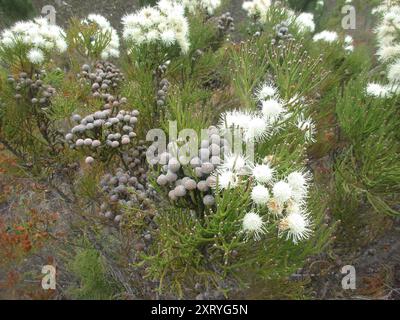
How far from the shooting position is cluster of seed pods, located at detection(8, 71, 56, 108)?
252cm

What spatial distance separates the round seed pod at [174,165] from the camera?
5.31ft

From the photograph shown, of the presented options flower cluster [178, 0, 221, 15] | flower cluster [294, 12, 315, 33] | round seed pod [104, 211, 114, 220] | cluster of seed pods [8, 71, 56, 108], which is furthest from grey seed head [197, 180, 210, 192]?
flower cluster [178, 0, 221, 15]

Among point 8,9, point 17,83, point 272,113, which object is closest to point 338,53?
point 272,113

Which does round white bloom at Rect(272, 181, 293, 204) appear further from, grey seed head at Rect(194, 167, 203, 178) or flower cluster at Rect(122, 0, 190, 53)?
flower cluster at Rect(122, 0, 190, 53)

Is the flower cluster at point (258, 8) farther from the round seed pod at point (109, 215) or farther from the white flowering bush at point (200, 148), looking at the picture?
the round seed pod at point (109, 215)

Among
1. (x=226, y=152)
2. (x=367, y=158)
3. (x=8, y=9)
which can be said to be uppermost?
(x=8, y=9)

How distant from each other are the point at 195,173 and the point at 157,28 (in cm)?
160

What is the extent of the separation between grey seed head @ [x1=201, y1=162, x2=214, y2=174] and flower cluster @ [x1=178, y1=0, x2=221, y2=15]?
282 cm

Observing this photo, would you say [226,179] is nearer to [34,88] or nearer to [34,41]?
[34,88]

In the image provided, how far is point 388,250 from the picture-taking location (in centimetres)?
373

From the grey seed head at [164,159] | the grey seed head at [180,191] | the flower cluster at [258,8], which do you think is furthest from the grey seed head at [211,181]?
the flower cluster at [258,8]
